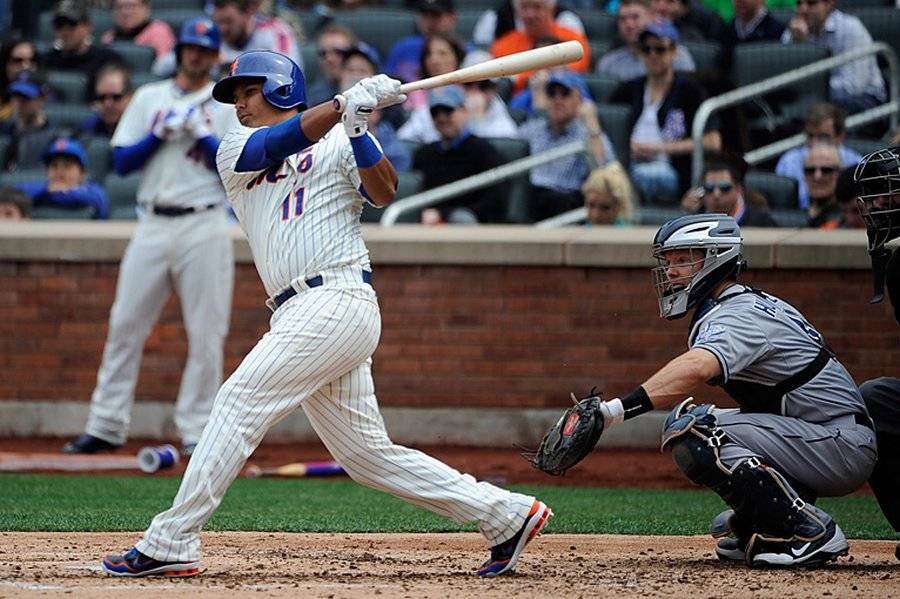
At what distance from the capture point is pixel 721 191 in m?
9.17

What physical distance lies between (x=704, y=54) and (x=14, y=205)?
5223 mm

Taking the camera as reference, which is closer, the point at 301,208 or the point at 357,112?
the point at 357,112

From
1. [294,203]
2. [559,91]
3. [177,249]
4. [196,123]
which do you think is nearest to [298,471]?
[177,249]

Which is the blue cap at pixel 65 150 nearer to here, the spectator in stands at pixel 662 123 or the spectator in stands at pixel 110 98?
the spectator in stands at pixel 110 98

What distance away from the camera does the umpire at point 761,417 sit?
4969 millimetres

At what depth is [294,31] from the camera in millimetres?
12227

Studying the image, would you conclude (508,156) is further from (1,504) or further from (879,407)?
(879,407)

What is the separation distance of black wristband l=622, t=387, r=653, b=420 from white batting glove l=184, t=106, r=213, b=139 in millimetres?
4258

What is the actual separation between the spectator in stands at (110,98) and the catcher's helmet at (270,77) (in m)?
6.10

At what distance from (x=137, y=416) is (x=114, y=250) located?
110 cm

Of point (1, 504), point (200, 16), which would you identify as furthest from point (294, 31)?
point (1, 504)

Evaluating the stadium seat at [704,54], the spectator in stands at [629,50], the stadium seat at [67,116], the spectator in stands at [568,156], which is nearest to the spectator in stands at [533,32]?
the spectator in stands at [629,50]

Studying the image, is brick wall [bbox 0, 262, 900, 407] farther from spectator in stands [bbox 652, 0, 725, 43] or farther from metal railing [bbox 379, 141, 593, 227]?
spectator in stands [bbox 652, 0, 725, 43]

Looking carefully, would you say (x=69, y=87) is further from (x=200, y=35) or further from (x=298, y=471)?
(x=298, y=471)
